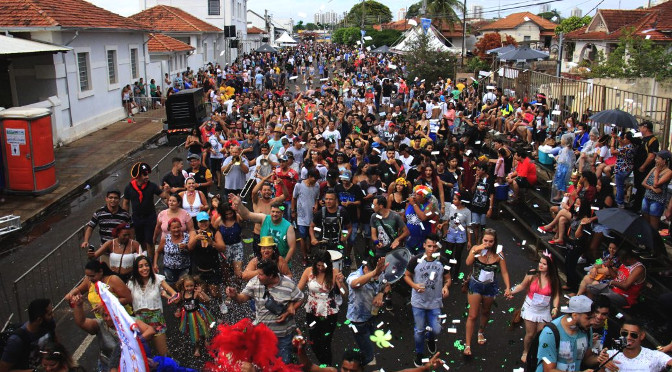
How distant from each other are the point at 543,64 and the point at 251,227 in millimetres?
29152

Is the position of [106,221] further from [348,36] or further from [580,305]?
[348,36]

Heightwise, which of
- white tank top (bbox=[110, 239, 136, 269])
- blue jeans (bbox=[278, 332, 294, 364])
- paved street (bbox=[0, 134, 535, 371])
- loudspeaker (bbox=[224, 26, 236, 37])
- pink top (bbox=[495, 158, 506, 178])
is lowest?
paved street (bbox=[0, 134, 535, 371])

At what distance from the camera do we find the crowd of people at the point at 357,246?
5570 millimetres

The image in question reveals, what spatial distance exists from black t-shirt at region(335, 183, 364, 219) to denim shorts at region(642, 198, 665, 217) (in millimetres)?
4428

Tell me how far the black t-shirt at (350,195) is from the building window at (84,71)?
15.2m

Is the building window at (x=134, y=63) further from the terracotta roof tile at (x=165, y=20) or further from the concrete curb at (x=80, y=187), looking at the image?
the terracotta roof tile at (x=165, y=20)

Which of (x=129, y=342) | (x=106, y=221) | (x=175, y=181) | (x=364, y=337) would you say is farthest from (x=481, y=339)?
(x=175, y=181)

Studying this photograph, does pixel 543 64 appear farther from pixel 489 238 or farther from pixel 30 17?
pixel 489 238

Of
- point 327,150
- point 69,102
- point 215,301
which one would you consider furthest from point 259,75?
point 215,301

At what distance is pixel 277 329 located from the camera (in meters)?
5.57

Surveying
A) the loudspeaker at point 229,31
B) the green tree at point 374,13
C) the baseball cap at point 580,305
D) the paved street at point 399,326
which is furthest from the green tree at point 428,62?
the green tree at point 374,13

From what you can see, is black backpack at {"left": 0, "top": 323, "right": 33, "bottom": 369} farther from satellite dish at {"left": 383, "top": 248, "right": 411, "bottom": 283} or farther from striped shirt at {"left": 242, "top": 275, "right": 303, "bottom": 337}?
satellite dish at {"left": 383, "top": 248, "right": 411, "bottom": 283}

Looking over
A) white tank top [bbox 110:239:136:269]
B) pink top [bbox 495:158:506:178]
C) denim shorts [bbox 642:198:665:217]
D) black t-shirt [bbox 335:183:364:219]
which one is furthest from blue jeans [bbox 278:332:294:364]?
pink top [bbox 495:158:506:178]

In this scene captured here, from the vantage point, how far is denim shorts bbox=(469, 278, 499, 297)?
6613mm
